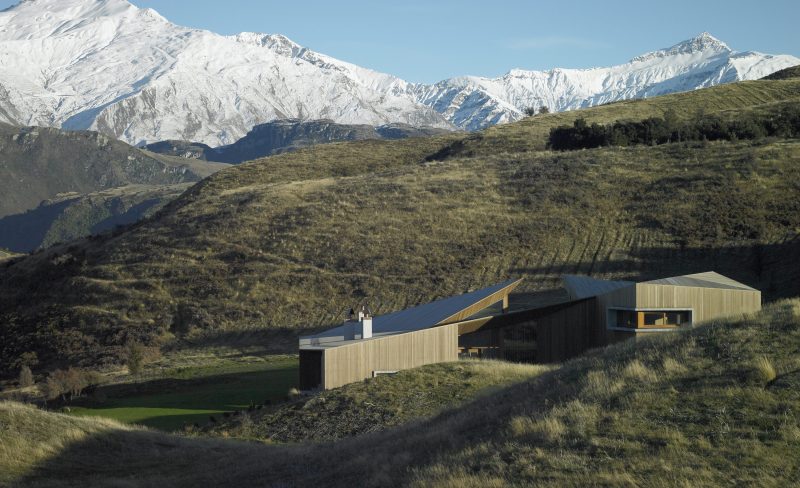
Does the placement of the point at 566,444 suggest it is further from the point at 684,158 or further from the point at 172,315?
the point at 684,158

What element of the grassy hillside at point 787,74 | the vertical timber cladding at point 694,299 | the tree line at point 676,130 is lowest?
the vertical timber cladding at point 694,299

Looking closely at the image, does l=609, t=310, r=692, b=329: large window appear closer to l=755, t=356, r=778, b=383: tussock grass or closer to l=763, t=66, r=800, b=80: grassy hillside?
l=755, t=356, r=778, b=383: tussock grass

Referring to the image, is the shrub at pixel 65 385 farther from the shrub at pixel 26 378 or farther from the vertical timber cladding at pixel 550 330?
the vertical timber cladding at pixel 550 330

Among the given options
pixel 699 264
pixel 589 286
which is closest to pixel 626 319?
pixel 589 286

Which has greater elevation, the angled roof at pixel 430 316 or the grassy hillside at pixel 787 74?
the grassy hillside at pixel 787 74

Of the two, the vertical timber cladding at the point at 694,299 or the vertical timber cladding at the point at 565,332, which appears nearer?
the vertical timber cladding at the point at 694,299

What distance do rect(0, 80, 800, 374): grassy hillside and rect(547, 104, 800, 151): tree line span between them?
19.3 ft

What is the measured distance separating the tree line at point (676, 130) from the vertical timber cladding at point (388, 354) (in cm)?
5448

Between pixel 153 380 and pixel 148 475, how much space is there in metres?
29.4

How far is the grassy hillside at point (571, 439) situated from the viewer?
13.4 m

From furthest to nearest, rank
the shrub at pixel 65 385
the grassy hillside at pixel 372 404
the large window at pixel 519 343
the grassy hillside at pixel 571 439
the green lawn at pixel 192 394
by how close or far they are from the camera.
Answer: the shrub at pixel 65 385 → the large window at pixel 519 343 → the green lawn at pixel 192 394 → the grassy hillside at pixel 372 404 → the grassy hillside at pixel 571 439

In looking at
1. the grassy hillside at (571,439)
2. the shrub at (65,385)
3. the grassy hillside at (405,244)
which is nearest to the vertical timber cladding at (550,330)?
the grassy hillside at (405,244)

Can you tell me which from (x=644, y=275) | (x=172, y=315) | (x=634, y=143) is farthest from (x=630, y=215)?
(x=172, y=315)

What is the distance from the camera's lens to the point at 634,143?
90750 mm
